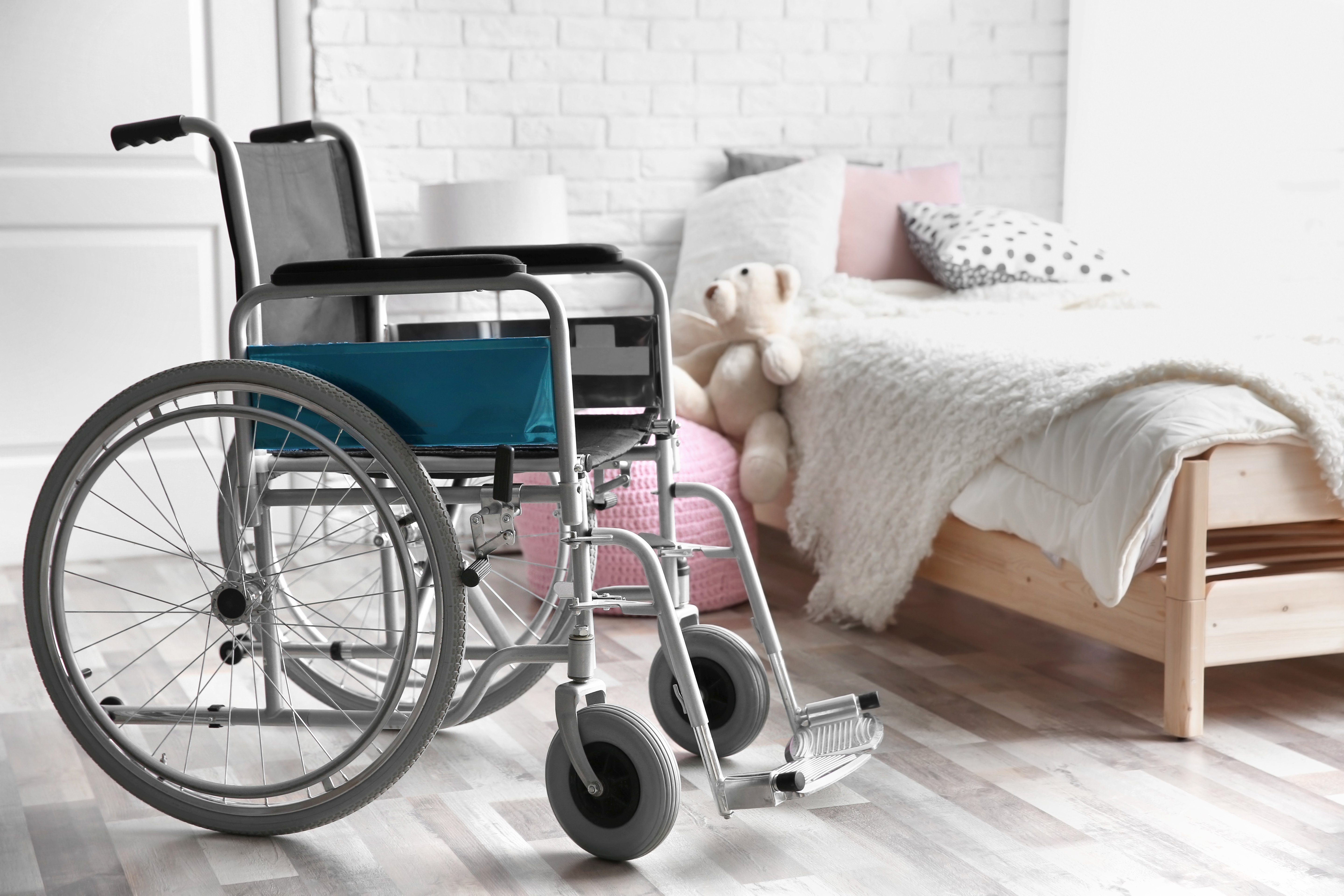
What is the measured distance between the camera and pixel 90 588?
113 inches

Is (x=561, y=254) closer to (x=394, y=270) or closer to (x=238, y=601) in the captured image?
(x=394, y=270)

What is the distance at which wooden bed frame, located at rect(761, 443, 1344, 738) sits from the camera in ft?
6.15

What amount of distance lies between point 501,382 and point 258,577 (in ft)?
1.17

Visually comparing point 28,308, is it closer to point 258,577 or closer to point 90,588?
point 90,588

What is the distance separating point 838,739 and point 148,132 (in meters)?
1.14

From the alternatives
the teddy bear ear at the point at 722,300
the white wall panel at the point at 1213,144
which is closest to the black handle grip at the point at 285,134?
the teddy bear ear at the point at 722,300

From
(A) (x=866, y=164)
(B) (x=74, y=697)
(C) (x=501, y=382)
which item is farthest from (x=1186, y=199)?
(B) (x=74, y=697)

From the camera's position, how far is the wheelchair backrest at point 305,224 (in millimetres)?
1849

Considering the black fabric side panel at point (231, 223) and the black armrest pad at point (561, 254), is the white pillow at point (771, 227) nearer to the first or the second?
the black armrest pad at point (561, 254)

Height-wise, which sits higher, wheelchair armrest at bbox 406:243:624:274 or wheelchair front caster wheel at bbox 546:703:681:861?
wheelchair armrest at bbox 406:243:624:274

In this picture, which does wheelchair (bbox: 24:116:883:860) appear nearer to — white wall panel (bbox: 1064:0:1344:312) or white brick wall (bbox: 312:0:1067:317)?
white brick wall (bbox: 312:0:1067:317)

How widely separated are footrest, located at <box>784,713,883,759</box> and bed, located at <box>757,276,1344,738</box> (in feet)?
1.48

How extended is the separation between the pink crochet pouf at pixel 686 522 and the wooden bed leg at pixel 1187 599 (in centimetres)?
87

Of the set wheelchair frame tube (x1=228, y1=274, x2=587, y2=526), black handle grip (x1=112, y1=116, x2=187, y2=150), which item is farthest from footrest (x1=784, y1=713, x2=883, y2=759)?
black handle grip (x1=112, y1=116, x2=187, y2=150)
